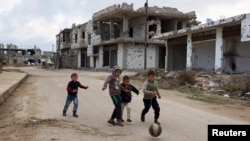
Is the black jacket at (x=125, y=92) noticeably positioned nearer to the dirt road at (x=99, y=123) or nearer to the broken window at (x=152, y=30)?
the dirt road at (x=99, y=123)

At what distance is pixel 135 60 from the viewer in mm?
53406

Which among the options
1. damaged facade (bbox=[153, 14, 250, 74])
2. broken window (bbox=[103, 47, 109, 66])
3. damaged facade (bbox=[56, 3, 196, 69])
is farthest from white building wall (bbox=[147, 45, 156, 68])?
damaged facade (bbox=[153, 14, 250, 74])

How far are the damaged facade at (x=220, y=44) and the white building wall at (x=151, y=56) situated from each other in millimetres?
16957

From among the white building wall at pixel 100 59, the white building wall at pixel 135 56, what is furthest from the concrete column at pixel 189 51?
the white building wall at pixel 100 59

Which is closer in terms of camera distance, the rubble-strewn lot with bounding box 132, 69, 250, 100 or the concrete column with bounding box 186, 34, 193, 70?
the rubble-strewn lot with bounding box 132, 69, 250, 100

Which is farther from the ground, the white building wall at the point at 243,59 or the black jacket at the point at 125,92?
the white building wall at the point at 243,59

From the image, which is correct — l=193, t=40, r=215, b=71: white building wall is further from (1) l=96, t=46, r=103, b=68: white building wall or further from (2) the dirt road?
(1) l=96, t=46, r=103, b=68: white building wall

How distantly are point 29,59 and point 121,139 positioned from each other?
12470 centimetres

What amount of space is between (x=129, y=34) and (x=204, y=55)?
24737 mm

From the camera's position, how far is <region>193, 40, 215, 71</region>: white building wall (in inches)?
1249

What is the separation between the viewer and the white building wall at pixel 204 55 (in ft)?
104

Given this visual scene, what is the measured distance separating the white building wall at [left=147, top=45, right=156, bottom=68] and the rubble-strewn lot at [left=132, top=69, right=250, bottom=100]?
24.8 m

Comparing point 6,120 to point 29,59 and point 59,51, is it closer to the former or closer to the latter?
point 59,51

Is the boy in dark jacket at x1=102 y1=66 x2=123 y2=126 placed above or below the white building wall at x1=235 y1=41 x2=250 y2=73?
below
